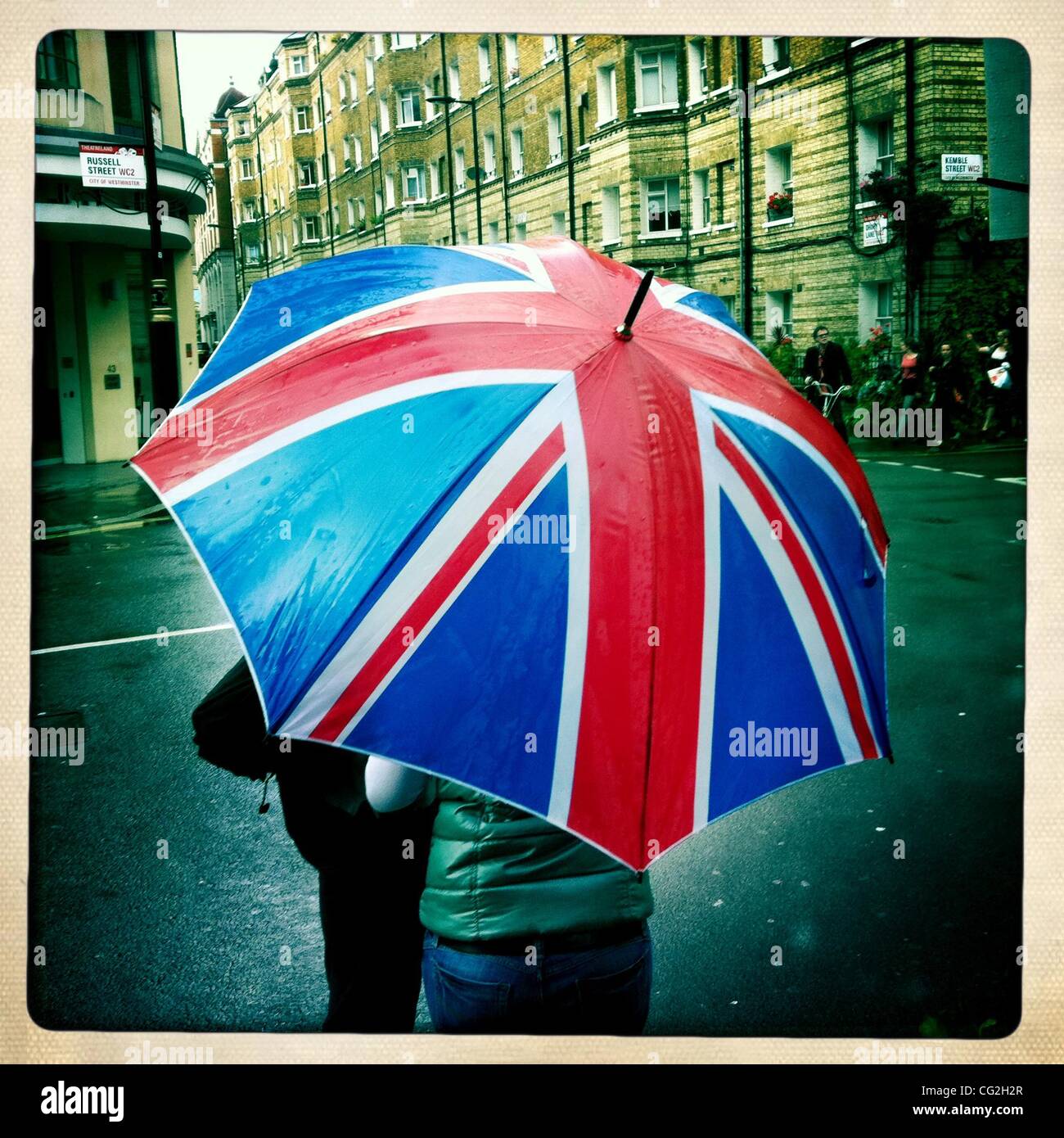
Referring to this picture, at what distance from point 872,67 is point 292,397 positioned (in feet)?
6.40

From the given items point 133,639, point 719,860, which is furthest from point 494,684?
point 133,639

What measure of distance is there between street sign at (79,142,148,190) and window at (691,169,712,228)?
1447mm

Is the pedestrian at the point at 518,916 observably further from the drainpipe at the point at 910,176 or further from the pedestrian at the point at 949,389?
the drainpipe at the point at 910,176

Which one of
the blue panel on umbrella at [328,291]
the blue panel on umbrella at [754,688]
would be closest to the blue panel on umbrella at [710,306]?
the blue panel on umbrella at [328,291]

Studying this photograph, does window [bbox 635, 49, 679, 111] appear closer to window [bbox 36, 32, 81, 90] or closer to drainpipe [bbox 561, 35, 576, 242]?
drainpipe [bbox 561, 35, 576, 242]

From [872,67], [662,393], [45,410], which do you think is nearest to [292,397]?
[662,393]

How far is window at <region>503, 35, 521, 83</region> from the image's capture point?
105 inches

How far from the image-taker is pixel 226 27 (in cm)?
262

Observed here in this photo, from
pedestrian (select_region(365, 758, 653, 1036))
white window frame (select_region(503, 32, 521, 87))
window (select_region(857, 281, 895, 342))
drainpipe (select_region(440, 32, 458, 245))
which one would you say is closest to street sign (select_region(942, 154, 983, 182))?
window (select_region(857, 281, 895, 342))

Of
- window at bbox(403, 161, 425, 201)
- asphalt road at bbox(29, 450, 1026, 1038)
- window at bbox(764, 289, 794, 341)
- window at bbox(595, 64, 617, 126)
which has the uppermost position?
window at bbox(595, 64, 617, 126)

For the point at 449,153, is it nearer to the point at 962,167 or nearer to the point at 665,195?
the point at 665,195

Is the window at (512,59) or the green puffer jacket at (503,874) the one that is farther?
the window at (512,59)

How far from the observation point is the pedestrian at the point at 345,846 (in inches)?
73.3

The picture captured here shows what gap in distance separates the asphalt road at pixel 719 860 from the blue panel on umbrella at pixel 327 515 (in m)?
1.15
